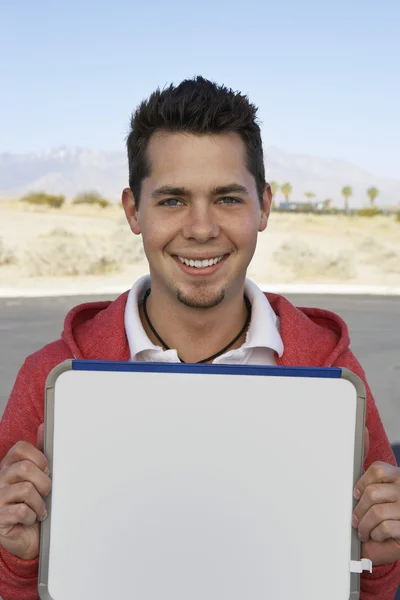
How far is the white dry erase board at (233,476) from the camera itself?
1.65m

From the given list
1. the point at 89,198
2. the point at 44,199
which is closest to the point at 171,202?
the point at 44,199

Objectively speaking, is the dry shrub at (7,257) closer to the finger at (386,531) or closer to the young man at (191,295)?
the young man at (191,295)

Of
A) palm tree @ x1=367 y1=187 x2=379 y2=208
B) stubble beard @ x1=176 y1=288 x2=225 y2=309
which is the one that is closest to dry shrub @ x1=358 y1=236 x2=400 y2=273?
stubble beard @ x1=176 y1=288 x2=225 y2=309

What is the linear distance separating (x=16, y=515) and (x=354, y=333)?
427 inches

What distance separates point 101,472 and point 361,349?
30.9 feet

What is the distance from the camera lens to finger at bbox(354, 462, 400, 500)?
5.31 ft

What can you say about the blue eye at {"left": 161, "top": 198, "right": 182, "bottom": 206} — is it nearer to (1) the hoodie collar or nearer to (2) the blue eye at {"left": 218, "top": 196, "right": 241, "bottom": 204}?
(2) the blue eye at {"left": 218, "top": 196, "right": 241, "bottom": 204}

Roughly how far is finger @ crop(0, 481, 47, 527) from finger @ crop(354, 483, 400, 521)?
61 cm

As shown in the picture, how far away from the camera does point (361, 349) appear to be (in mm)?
10836

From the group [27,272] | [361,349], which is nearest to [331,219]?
[27,272]

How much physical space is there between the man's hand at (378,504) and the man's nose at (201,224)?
649mm

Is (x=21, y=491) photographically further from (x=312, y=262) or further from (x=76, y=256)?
(x=312, y=262)

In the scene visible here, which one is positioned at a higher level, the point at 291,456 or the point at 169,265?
the point at 169,265

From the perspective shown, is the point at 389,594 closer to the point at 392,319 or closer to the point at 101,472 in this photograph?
the point at 101,472
